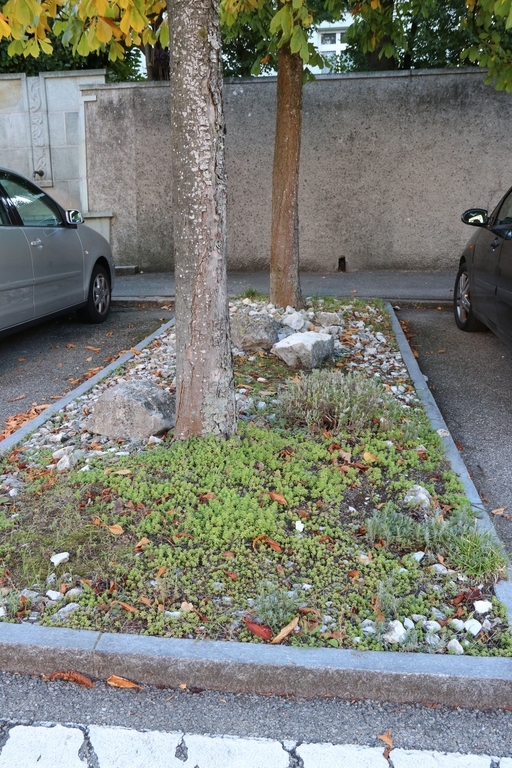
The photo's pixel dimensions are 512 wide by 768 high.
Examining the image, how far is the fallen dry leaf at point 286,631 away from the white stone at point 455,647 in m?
0.58

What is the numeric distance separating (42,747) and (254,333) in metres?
4.56

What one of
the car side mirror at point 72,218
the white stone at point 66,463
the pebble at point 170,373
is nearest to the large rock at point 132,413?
the pebble at point 170,373

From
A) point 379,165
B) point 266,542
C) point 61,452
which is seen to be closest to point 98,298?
point 61,452

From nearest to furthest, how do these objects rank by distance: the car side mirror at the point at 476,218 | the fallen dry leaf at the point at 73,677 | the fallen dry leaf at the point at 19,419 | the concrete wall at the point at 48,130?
1. the fallen dry leaf at the point at 73,677
2. the fallen dry leaf at the point at 19,419
3. the car side mirror at the point at 476,218
4. the concrete wall at the point at 48,130

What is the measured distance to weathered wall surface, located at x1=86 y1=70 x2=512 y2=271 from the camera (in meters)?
10.6

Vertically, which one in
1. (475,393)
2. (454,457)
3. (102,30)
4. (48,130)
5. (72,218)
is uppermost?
(102,30)

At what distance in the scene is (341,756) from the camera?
7.43 feet

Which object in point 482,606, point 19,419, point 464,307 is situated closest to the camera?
point 482,606

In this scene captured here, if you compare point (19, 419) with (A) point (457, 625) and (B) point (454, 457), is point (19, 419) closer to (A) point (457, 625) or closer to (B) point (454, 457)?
(B) point (454, 457)

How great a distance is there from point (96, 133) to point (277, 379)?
7.40 metres

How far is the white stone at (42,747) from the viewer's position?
7.40ft

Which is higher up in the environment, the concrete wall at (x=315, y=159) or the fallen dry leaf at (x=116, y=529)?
the concrete wall at (x=315, y=159)

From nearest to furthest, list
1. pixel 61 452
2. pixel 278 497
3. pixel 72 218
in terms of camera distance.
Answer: pixel 278 497
pixel 61 452
pixel 72 218

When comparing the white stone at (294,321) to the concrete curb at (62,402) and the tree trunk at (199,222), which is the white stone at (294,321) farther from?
the tree trunk at (199,222)
